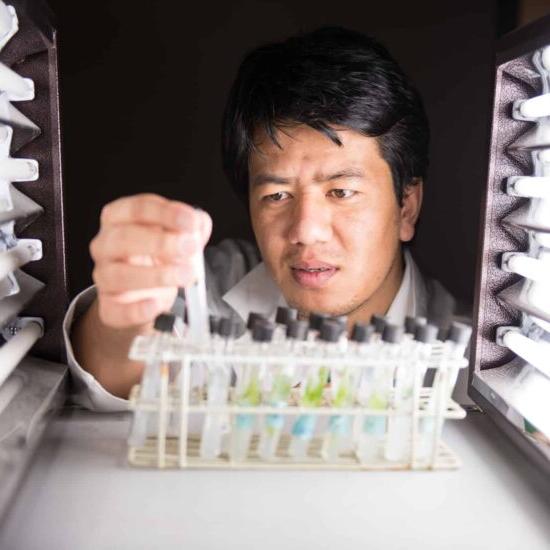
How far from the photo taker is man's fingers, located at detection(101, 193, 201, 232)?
2.87 ft

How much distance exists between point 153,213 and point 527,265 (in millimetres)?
726

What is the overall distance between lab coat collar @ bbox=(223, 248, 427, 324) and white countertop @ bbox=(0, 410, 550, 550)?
75 centimetres

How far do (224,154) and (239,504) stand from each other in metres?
0.93

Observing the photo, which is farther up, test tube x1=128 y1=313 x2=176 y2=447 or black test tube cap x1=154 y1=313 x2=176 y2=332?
→ black test tube cap x1=154 y1=313 x2=176 y2=332

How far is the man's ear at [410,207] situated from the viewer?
1.82 meters

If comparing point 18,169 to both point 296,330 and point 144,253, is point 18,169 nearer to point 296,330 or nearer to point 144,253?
point 144,253

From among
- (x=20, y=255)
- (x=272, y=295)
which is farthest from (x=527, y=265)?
(x=20, y=255)

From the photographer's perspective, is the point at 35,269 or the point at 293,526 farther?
the point at 35,269

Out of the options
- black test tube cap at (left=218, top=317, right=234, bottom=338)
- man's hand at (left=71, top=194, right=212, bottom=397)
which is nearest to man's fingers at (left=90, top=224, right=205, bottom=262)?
man's hand at (left=71, top=194, right=212, bottom=397)

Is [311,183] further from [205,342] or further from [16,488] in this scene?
[16,488]

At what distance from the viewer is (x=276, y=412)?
95 cm

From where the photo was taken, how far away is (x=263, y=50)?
1.62 metres

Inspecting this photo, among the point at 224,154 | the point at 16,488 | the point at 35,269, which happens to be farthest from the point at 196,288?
the point at 224,154

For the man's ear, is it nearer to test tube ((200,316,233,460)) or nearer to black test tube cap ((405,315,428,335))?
black test tube cap ((405,315,428,335))
